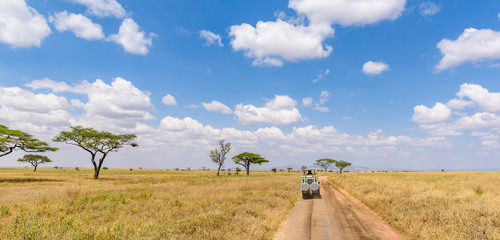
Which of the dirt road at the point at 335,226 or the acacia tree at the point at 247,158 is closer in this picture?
the dirt road at the point at 335,226

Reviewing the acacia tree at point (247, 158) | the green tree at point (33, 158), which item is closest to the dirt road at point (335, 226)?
the acacia tree at point (247, 158)

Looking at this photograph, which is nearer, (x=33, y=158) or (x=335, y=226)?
(x=335, y=226)

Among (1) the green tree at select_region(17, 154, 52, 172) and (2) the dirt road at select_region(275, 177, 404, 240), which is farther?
(1) the green tree at select_region(17, 154, 52, 172)

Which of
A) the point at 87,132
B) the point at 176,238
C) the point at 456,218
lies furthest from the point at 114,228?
the point at 87,132

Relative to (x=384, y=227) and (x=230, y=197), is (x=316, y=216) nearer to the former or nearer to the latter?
(x=384, y=227)

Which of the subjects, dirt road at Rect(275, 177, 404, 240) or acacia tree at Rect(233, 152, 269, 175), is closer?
dirt road at Rect(275, 177, 404, 240)

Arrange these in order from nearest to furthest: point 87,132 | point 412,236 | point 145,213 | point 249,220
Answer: point 412,236, point 249,220, point 145,213, point 87,132

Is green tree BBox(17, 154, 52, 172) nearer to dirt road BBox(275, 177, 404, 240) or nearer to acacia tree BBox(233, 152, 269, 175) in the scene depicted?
acacia tree BBox(233, 152, 269, 175)

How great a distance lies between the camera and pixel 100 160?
47375mm

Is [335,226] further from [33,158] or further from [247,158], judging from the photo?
[33,158]

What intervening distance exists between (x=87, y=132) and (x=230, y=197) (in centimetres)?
3891

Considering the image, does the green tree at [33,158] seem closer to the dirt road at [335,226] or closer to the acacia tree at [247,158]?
the acacia tree at [247,158]

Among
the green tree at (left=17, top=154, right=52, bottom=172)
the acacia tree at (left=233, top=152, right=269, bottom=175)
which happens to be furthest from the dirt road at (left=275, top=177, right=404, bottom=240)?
the green tree at (left=17, top=154, right=52, bottom=172)

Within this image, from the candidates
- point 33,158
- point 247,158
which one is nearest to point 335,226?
point 247,158
